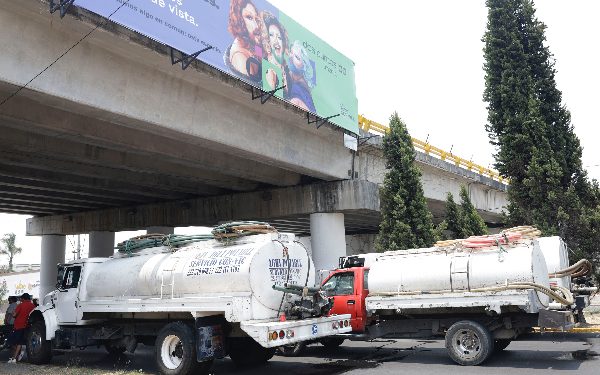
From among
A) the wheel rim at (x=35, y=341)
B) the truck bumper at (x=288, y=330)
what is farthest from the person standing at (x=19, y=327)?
the truck bumper at (x=288, y=330)

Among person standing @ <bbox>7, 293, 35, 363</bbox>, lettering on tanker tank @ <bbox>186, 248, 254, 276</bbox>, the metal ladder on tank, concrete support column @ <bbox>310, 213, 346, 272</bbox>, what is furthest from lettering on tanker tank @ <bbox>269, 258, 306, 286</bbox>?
concrete support column @ <bbox>310, 213, 346, 272</bbox>

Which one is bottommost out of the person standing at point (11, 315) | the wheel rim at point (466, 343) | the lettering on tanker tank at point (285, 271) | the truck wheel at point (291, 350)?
the truck wheel at point (291, 350)

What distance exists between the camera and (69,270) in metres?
12.2

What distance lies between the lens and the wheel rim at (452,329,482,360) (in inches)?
399

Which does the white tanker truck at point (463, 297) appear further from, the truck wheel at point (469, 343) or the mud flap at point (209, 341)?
the mud flap at point (209, 341)

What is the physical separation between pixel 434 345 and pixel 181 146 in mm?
9110

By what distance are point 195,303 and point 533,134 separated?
1580cm

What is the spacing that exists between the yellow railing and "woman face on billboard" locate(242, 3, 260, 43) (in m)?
7.10

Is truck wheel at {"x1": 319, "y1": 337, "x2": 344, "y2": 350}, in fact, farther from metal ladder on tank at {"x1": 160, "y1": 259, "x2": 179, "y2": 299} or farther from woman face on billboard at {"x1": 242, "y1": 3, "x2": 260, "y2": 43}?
woman face on billboard at {"x1": 242, "y1": 3, "x2": 260, "y2": 43}

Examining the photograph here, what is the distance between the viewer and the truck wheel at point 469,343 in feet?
32.7

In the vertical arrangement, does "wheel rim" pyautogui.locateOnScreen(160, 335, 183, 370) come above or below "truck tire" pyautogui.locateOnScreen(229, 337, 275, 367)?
above

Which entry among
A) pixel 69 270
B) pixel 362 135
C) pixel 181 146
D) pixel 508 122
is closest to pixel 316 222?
pixel 362 135

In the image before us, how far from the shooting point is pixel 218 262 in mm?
9547

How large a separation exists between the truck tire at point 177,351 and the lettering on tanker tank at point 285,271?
1.88 metres
